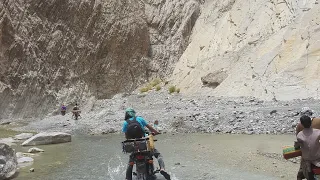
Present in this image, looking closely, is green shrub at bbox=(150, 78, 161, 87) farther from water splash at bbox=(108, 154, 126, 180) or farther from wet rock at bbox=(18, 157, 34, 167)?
wet rock at bbox=(18, 157, 34, 167)

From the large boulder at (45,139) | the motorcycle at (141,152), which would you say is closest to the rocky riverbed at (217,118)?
the large boulder at (45,139)

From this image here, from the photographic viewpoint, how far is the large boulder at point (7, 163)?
8.90 meters

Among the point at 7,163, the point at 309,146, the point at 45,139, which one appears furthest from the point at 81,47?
the point at 309,146

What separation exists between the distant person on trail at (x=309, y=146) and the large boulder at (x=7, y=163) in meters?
6.74

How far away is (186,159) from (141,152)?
4274mm

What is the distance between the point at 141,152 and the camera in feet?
21.8

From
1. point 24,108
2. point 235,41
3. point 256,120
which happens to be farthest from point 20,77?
point 256,120

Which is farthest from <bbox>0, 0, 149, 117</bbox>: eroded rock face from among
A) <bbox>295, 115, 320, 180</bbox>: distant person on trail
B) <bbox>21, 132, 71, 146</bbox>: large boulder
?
<bbox>295, 115, 320, 180</bbox>: distant person on trail

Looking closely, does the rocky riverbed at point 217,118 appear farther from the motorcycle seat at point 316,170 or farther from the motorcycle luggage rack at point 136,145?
the motorcycle seat at point 316,170

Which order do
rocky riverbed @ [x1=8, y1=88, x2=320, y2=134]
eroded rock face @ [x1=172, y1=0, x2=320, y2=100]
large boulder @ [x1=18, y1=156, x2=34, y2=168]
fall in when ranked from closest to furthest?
1. large boulder @ [x1=18, y1=156, x2=34, y2=168]
2. rocky riverbed @ [x1=8, y1=88, x2=320, y2=134]
3. eroded rock face @ [x1=172, y1=0, x2=320, y2=100]

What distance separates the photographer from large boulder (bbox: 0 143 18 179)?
8898 millimetres

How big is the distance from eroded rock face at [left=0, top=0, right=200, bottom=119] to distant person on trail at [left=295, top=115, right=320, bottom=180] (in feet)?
95.4

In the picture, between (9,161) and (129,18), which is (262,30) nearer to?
(129,18)

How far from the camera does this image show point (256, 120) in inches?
630
